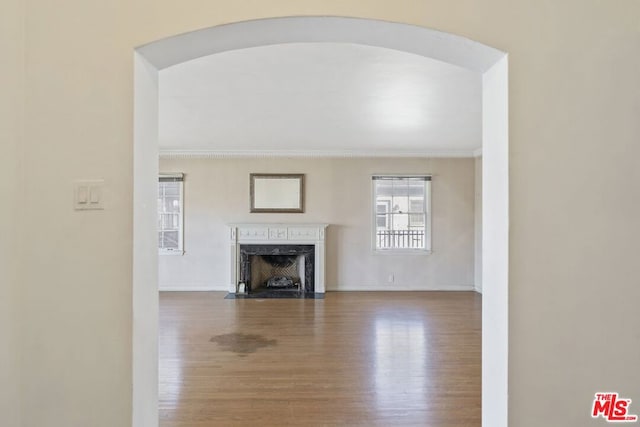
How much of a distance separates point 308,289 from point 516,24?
5.95 m

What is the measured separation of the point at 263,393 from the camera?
118 inches

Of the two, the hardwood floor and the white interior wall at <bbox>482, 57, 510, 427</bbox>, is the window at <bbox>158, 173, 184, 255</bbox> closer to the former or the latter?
the hardwood floor

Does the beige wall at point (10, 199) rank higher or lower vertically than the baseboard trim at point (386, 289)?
higher

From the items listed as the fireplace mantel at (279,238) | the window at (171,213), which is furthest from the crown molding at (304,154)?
the fireplace mantel at (279,238)

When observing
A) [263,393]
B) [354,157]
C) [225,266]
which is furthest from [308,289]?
[263,393]

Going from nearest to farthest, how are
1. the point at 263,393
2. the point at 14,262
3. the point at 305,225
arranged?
1. the point at 14,262
2. the point at 263,393
3. the point at 305,225

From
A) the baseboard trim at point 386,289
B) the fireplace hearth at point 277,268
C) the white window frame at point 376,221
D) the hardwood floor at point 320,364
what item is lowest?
the hardwood floor at point 320,364

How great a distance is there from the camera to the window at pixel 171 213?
23.1ft

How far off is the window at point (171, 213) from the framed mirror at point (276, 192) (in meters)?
1.35

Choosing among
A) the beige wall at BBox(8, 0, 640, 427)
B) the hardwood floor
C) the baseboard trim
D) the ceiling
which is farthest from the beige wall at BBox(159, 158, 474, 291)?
the beige wall at BBox(8, 0, 640, 427)

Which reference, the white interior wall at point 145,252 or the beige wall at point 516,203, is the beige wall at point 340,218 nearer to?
the white interior wall at point 145,252

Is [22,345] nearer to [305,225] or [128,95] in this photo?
[128,95]

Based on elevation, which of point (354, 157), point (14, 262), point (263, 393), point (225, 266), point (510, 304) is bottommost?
point (263, 393)

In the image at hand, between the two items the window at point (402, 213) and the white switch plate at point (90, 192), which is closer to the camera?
the white switch plate at point (90, 192)
